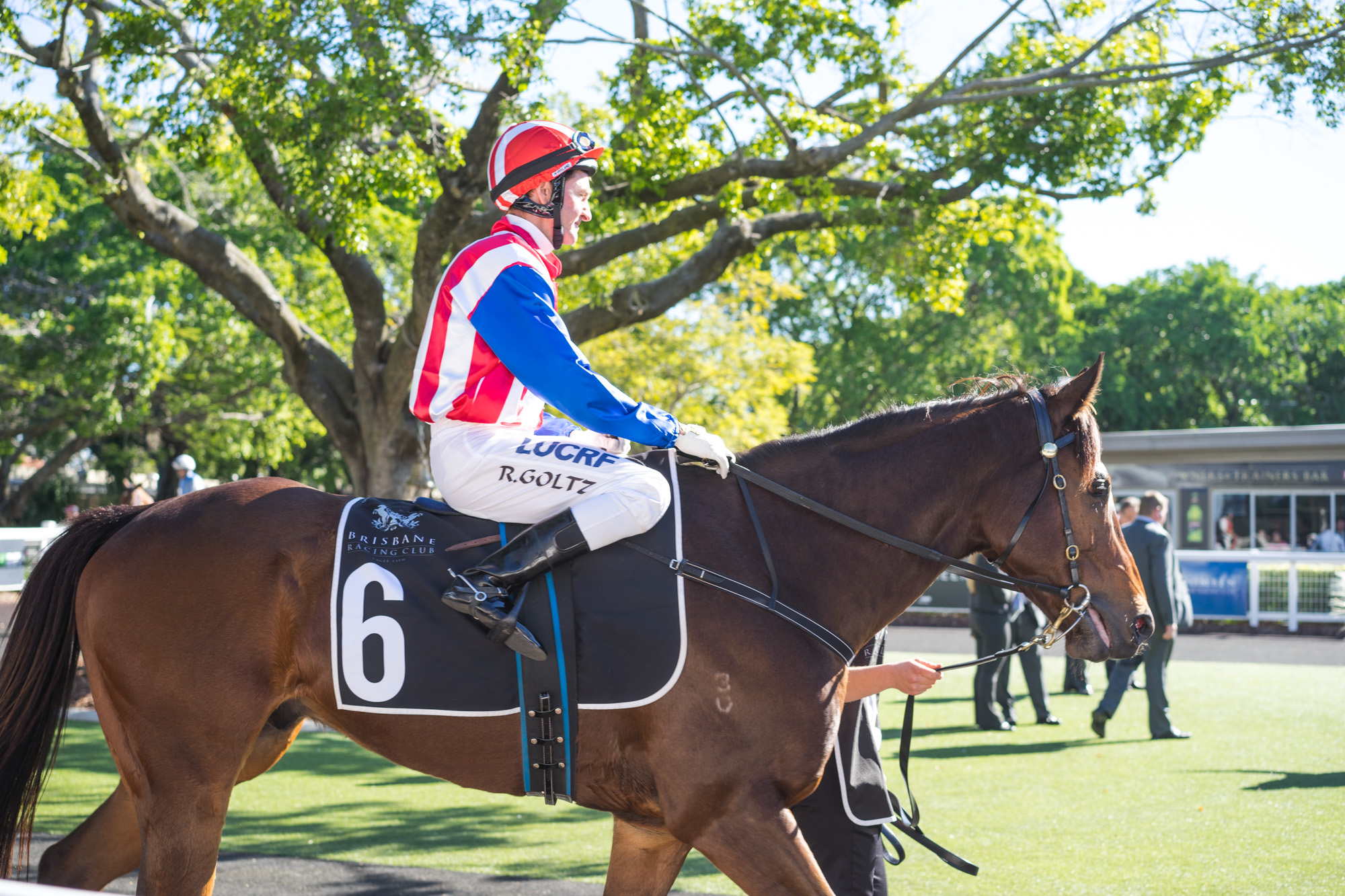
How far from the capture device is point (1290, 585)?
17.1 m

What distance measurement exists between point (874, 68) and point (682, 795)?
844cm

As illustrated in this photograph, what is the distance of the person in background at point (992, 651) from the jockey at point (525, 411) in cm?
707

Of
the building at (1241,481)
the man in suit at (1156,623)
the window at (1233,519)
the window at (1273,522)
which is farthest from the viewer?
the window at (1273,522)

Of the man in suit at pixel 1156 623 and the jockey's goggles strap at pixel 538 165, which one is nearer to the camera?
the jockey's goggles strap at pixel 538 165

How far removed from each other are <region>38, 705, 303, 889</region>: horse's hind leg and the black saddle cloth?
0.55 m

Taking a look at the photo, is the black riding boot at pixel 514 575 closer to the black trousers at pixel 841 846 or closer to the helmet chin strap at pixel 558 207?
the helmet chin strap at pixel 558 207

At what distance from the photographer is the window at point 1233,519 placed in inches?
895

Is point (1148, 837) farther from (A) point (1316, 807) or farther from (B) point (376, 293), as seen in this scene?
(B) point (376, 293)

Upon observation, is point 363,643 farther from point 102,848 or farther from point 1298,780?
point 1298,780

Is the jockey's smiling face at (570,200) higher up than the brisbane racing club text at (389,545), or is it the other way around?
the jockey's smiling face at (570,200)

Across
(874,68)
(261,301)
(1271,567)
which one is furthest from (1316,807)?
(1271,567)

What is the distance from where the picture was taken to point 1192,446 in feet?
75.9

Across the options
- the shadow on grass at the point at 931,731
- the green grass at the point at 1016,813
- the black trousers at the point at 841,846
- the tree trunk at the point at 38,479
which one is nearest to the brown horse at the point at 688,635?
the black trousers at the point at 841,846

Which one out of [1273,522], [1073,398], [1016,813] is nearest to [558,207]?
[1073,398]
